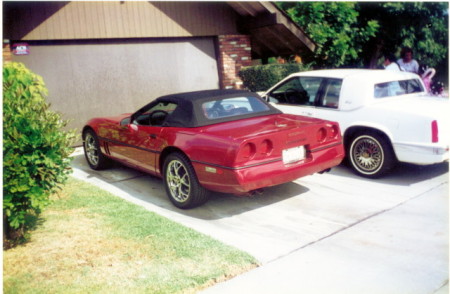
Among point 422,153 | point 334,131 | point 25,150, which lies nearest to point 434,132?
point 422,153

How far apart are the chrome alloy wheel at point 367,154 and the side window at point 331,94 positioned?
70 centimetres

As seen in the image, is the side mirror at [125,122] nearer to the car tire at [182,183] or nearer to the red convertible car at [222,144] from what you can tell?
the red convertible car at [222,144]

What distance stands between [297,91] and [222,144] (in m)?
3.06

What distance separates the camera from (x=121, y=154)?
6391 mm

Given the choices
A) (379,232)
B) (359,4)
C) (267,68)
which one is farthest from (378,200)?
(359,4)

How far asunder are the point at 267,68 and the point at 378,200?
227 inches

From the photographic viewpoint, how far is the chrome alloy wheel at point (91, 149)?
7.12 metres

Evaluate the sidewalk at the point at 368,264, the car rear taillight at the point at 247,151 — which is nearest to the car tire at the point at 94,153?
the car rear taillight at the point at 247,151

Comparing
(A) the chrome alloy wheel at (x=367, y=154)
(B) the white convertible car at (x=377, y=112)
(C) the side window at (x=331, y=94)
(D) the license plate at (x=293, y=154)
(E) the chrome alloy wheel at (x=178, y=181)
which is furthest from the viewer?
(C) the side window at (x=331, y=94)

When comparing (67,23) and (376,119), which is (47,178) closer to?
(376,119)

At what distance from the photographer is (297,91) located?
7336 millimetres

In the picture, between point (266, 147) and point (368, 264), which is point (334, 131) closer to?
point (266, 147)

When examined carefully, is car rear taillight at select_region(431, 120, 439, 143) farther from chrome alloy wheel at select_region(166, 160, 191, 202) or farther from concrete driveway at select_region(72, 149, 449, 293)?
chrome alloy wheel at select_region(166, 160, 191, 202)

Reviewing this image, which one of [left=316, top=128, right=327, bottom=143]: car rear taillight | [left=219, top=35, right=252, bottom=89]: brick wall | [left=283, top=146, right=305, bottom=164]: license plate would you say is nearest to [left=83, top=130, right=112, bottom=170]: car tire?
[left=283, top=146, right=305, bottom=164]: license plate
